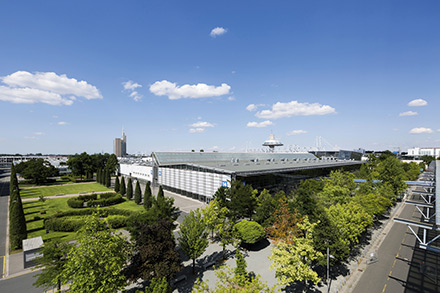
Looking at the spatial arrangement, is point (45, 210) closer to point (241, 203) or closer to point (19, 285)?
point (19, 285)

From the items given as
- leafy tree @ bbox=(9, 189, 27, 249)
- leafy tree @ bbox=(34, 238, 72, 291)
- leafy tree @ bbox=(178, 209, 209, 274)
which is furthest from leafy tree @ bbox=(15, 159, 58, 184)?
leafy tree @ bbox=(178, 209, 209, 274)

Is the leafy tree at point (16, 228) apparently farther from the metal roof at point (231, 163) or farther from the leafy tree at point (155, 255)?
the metal roof at point (231, 163)

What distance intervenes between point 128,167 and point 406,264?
9985 centimetres

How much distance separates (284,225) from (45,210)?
53369 millimetres

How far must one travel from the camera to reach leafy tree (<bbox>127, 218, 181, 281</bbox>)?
728 inches

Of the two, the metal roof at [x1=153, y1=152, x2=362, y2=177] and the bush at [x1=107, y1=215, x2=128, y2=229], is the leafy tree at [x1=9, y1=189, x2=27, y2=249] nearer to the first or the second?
the bush at [x1=107, y1=215, x2=128, y2=229]

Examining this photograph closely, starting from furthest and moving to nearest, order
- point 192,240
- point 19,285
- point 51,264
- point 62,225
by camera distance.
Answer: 1. point 62,225
2. point 192,240
3. point 19,285
4. point 51,264

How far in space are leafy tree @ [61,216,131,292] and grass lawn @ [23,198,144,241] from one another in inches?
831

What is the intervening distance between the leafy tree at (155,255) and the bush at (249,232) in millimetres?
11929

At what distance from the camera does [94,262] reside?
1573 centimetres

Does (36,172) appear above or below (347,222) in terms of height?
above

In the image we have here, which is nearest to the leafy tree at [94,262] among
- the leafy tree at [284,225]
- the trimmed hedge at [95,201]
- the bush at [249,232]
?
the bush at [249,232]

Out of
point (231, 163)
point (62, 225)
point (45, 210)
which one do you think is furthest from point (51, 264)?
point (231, 163)

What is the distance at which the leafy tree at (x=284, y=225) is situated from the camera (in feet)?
89.5
